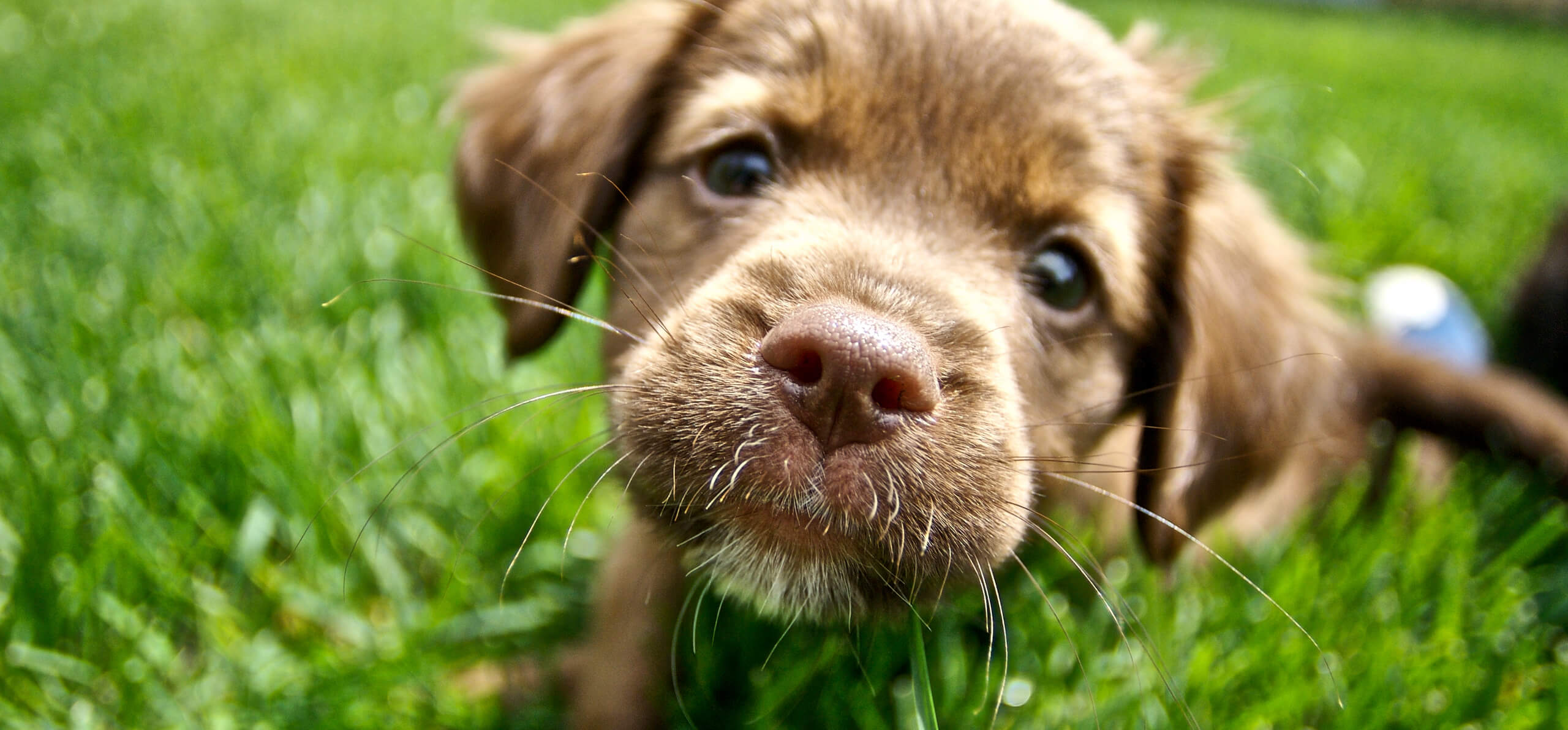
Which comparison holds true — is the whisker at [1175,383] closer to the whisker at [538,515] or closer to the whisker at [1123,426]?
the whisker at [1123,426]

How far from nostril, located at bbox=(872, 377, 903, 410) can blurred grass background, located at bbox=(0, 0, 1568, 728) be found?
518 millimetres

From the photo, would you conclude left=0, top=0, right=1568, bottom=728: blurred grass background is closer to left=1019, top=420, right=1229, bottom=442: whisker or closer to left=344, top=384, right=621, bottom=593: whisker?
left=344, top=384, right=621, bottom=593: whisker

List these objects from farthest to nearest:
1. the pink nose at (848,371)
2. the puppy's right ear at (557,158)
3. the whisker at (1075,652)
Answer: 1. the puppy's right ear at (557,158)
2. the whisker at (1075,652)
3. the pink nose at (848,371)

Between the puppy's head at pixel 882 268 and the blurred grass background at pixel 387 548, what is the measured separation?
312 millimetres

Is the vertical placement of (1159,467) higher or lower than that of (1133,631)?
higher

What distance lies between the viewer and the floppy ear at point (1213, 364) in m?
1.95

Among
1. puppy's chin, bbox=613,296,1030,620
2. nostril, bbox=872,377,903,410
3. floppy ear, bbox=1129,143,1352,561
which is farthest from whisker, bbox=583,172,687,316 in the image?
floppy ear, bbox=1129,143,1352,561

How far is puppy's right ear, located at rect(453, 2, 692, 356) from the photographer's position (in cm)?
190

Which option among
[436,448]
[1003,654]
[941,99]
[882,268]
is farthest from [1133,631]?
[436,448]

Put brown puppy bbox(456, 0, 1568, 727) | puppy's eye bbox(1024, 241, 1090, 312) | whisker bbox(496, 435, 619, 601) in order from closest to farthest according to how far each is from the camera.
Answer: brown puppy bbox(456, 0, 1568, 727) → whisker bbox(496, 435, 619, 601) → puppy's eye bbox(1024, 241, 1090, 312)

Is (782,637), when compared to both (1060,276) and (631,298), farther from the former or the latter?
(1060,276)

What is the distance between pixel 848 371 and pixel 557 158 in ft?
3.20

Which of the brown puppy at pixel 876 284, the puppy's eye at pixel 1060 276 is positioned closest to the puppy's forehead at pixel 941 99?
the brown puppy at pixel 876 284

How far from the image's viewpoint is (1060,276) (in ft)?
5.87
